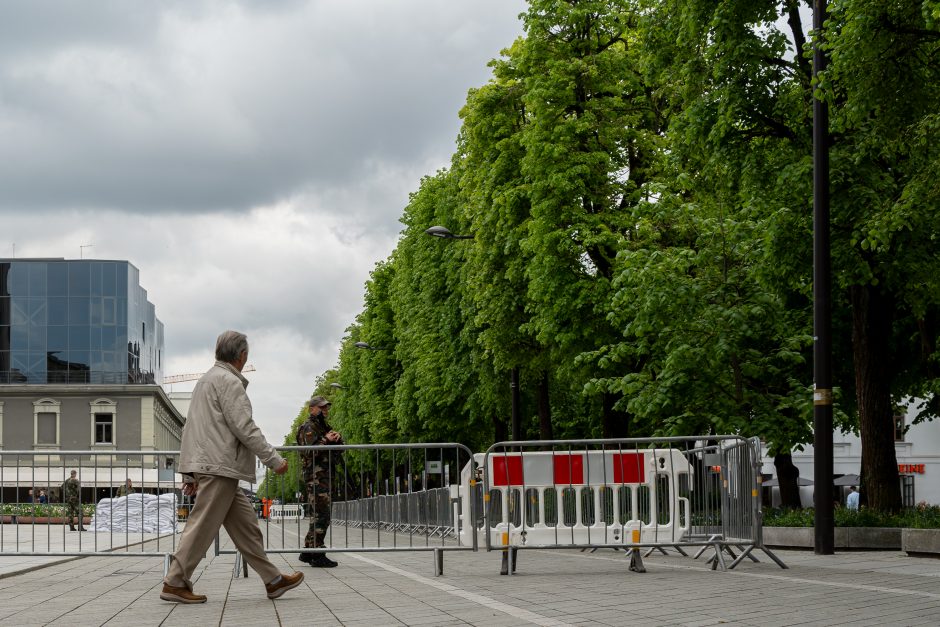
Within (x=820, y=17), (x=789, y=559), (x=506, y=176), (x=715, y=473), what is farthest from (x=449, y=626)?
(x=506, y=176)

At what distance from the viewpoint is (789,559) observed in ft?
51.5

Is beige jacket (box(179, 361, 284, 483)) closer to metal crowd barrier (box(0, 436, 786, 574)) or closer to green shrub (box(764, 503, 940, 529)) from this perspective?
metal crowd barrier (box(0, 436, 786, 574))

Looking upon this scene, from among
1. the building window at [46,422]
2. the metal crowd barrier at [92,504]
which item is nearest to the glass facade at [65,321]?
the building window at [46,422]

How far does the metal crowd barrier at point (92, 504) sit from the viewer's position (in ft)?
45.3

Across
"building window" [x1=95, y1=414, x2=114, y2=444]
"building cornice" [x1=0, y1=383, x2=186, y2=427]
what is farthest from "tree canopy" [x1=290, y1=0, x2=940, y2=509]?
"building window" [x1=95, y1=414, x2=114, y2=444]

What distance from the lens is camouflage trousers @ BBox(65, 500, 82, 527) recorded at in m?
13.5

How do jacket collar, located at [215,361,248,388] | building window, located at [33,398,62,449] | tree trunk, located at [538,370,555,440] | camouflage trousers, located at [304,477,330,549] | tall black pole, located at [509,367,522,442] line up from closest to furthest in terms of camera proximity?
jacket collar, located at [215,361,248,388] < camouflage trousers, located at [304,477,330,549] < tall black pole, located at [509,367,522,442] < tree trunk, located at [538,370,555,440] < building window, located at [33,398,62,449]

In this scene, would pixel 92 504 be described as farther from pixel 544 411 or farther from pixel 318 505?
pixel 544 411

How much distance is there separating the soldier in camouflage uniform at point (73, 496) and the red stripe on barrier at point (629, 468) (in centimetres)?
572

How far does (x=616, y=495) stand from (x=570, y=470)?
24.7 inches

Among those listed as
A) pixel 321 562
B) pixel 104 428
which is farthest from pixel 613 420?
pixel 104 428

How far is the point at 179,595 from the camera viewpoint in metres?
9.99

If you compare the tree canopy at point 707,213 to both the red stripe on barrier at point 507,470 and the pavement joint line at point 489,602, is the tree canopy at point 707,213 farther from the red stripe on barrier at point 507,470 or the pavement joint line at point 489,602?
the pavement joint line at point 489,602

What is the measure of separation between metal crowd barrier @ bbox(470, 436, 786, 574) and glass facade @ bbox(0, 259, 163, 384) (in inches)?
3380
